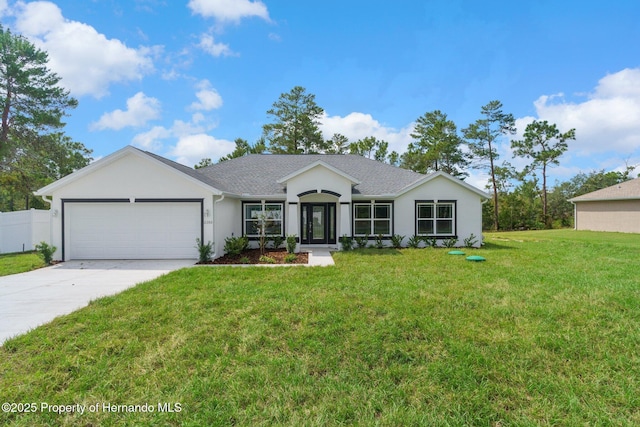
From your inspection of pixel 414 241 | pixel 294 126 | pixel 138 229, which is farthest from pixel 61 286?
pixel 294 126

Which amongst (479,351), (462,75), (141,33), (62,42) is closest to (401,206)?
(462,75)

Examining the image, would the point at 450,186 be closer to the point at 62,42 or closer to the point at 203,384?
the point at 203,384

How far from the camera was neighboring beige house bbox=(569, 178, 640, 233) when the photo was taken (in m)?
22.5

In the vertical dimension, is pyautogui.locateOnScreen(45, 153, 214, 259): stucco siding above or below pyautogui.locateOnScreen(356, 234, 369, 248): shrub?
above

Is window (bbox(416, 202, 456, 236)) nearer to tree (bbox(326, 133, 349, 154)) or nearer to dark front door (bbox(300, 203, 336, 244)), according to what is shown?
dark front door (bbox(300, 203, 336, 244))

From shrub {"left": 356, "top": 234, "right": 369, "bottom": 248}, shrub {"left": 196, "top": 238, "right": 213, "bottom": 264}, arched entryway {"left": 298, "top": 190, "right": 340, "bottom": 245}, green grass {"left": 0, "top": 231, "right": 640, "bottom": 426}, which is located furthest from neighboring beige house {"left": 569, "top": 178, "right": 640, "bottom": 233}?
shrub {"left": 196, "top": 238, "right": 213, "bottom": 264}

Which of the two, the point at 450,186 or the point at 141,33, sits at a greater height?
the point at 141,33

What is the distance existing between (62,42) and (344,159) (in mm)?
14970

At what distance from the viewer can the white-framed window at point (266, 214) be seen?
14.9m

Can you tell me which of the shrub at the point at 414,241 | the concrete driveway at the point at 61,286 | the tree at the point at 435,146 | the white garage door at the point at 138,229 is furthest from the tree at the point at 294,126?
the concrete driveway at the point at 61,286

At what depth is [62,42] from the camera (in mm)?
12258

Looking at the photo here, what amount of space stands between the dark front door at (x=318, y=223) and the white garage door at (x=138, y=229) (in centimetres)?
525

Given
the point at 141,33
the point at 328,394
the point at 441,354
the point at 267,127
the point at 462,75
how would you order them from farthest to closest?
the point at 267,127
the point at 462,75
the point at 141,33
the point at 441,354
the point at 328,394

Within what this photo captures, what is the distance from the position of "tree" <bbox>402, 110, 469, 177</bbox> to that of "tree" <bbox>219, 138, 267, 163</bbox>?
17.3 m
